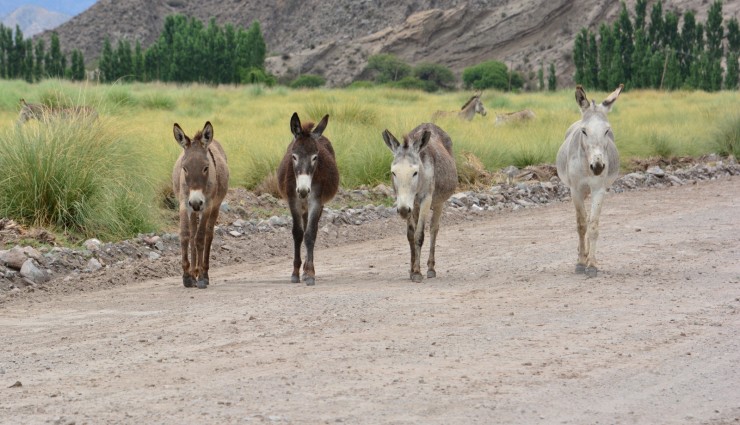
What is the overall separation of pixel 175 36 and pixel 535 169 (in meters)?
62.8

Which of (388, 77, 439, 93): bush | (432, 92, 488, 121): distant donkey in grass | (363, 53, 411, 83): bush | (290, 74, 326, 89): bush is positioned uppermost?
(363, 53, 411, 83): bush

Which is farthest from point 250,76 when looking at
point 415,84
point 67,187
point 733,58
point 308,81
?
point 67,187

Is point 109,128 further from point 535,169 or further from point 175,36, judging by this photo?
point 175,36

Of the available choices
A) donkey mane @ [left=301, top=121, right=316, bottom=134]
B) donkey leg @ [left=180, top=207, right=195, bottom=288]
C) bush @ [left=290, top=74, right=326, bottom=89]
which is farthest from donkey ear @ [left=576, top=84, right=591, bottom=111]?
bush @ [left=290, top=74, right=326, bottom=89]

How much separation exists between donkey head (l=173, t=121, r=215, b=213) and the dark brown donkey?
89cm

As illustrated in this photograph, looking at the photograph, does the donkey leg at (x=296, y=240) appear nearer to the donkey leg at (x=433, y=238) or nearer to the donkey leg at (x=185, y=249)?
the donkey leg at (x=185, y=249)

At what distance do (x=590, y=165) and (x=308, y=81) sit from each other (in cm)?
9269

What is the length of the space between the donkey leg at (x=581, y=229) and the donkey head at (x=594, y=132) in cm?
56

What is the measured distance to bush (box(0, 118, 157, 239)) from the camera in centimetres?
1272

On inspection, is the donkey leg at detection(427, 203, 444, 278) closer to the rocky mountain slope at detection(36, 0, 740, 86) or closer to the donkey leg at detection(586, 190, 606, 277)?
the donkey leg at detection(586, 190, 606, 277)

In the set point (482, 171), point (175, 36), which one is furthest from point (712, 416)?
point (175, 36)

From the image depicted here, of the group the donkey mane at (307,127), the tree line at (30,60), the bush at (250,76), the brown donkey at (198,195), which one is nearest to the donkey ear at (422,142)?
the donkey mane at (307,127)

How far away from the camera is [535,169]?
69.7 feet

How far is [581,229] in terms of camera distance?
1116cm
